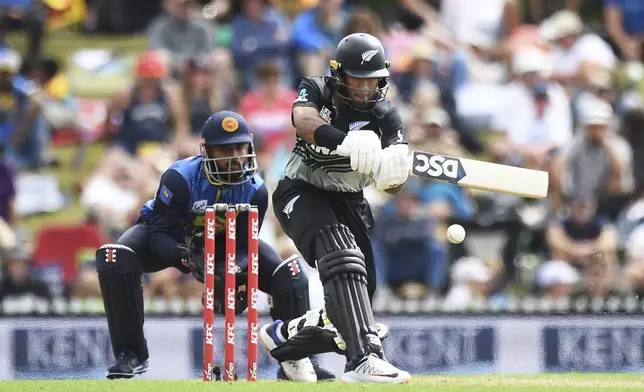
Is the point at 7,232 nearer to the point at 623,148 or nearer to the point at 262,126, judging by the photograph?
the point at 262,126

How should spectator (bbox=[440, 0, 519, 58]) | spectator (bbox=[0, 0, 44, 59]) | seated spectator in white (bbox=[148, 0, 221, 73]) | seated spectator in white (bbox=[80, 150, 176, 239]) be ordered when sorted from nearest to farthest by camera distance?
1. seated spectator in white (bbox=[80, 150, 176, 239])
2. seated spectator in white (bbox=[148, 0, 221, 73])
3. spectator (bbox=[440, 0, 519, 58])
4. spectator (bbox=[0, 0, 44, 59])

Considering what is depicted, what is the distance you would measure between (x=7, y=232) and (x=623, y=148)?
5.89m

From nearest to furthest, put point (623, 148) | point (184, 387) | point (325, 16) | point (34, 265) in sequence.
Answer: point (184, 387), point (34, 265), point (623, 148), point (325, 16)

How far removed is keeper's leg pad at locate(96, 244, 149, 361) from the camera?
798 centimetres

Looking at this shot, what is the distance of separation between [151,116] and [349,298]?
6690 millimetres

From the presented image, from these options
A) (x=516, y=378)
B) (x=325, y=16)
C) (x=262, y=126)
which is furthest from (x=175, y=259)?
(x=325, y=16)

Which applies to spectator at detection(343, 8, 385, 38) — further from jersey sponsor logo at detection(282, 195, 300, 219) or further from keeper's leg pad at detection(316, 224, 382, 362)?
keeper's leg pad at detection(316, 224, 382, 362)

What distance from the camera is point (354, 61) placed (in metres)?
7.41

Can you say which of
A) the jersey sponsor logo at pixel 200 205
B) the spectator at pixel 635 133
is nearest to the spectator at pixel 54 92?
the spectator at pixel 635 133

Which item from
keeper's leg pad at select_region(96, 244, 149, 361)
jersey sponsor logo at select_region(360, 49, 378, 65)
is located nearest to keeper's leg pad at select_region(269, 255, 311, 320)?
keeper's leg pad at select_region(96, 244, 149, 361)

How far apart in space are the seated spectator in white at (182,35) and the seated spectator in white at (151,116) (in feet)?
3.07

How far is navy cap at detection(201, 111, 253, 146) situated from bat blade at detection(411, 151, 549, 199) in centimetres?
101

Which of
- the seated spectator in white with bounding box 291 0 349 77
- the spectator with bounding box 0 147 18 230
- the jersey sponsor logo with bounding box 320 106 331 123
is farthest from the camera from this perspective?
the seated spectator in white with bounding box 291 0 349 77

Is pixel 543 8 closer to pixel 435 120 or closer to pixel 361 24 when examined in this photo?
pixel 361 24
